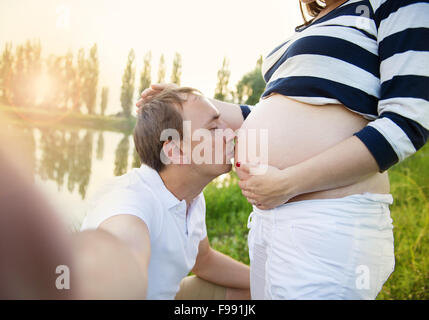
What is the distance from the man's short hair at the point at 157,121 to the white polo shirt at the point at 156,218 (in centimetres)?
20

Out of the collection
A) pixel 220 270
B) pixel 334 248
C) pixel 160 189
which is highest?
pixel 160 189

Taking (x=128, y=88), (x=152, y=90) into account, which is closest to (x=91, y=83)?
(x=128, y=88)

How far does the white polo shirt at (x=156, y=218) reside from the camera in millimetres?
1315

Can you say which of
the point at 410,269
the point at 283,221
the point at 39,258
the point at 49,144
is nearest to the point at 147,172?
the point at 283,221

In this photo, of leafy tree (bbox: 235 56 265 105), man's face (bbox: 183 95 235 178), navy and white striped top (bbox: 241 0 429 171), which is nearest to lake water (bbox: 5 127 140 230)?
man's face (bbox: 183 95 235 178)

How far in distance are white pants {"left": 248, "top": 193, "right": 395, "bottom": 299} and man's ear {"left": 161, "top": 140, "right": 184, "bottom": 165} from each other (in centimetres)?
75

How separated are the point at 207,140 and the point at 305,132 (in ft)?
2.12

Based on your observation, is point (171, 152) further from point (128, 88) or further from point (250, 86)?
point (250, 86)

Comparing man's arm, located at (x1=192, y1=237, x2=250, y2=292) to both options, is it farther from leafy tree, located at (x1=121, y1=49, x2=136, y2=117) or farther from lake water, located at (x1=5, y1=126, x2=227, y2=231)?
leafy tree, located at (x1=121, y1=49, x2=136, y2=117)

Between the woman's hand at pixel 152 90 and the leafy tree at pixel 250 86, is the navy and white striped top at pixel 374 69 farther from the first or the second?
the leafy tree at pixel 250 86

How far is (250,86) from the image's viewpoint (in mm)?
8922

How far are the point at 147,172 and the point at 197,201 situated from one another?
347 mm

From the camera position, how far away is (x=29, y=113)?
14.6 feet

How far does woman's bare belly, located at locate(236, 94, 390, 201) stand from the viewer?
1.26 metres
